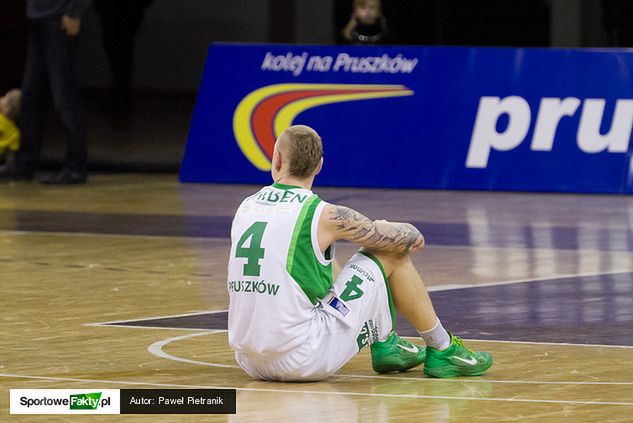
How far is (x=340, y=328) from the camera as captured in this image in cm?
771

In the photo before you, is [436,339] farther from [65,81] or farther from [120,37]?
[120,37]

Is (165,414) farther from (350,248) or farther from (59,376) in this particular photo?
(350,248)

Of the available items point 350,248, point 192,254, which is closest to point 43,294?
point 192,254

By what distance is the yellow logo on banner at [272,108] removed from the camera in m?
18.3

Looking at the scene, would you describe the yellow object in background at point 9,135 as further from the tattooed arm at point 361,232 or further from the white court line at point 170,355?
the tattooed arm at point 361,232

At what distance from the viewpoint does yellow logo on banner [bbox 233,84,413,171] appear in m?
18.3

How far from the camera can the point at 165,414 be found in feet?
23.0

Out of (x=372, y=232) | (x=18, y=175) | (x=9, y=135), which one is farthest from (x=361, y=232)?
(x=9, y=135)

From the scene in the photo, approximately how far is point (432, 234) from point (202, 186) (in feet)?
16.5

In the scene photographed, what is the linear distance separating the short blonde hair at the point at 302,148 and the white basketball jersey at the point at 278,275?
129 millimetres

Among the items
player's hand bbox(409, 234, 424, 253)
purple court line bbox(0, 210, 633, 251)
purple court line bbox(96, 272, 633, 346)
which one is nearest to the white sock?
player's hand bbox(409, 234, 424, 253)

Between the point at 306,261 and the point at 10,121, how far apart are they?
12650 millimetres

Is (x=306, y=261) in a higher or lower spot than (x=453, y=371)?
higher

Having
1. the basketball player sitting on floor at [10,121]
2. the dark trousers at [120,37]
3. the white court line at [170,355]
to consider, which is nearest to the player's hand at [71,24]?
the basketball player sitting on floor at [10,121]
